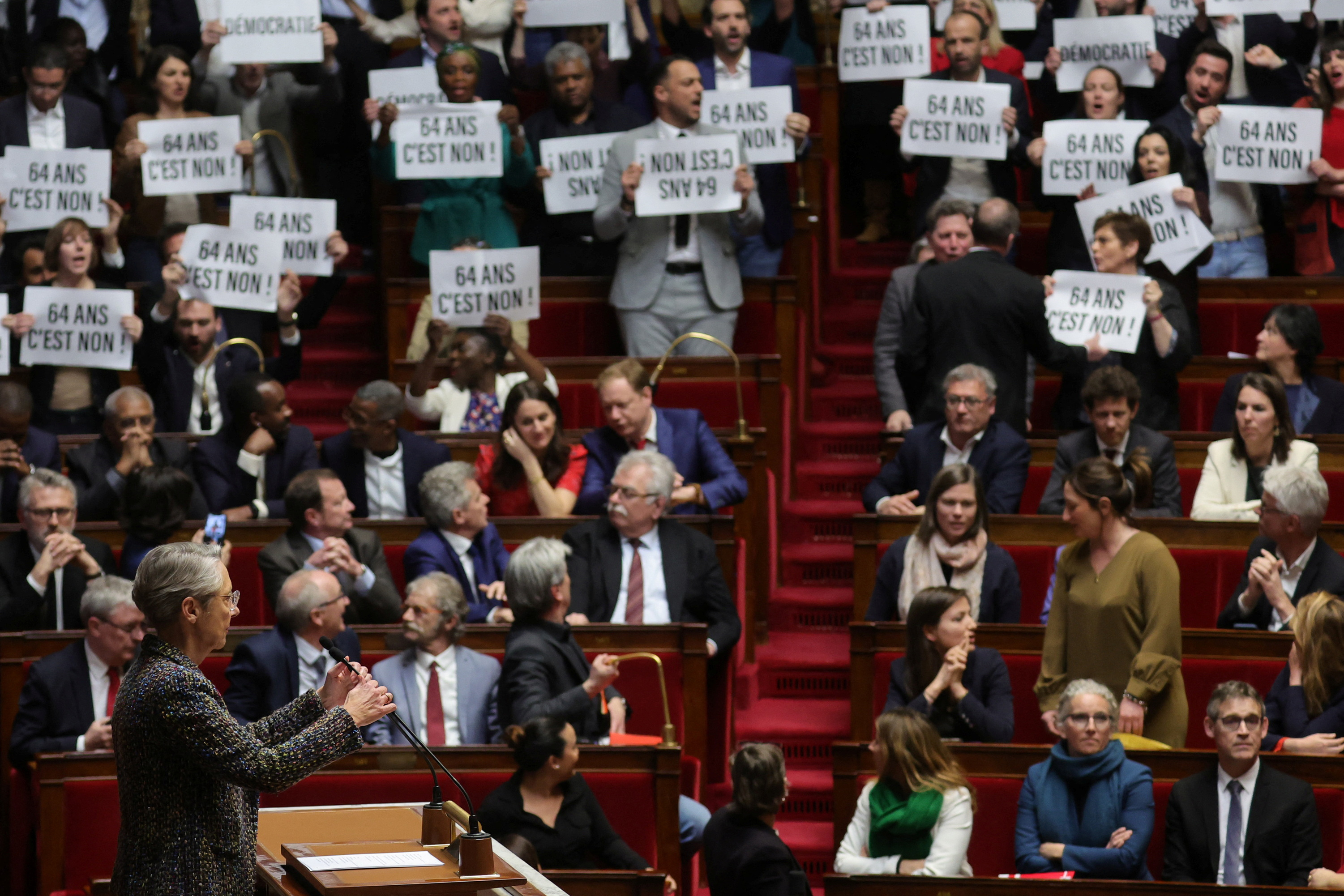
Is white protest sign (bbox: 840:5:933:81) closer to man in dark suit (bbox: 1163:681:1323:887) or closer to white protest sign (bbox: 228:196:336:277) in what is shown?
white protest sign (bbox: 228:196:336:277)

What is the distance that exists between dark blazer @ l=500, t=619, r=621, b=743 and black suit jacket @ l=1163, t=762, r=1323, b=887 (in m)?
1.35

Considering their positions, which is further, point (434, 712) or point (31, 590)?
point (31, 590)

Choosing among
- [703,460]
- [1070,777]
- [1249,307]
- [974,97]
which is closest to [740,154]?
[974,97]

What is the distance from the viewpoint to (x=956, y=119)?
7074 mm

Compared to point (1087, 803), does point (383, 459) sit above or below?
above

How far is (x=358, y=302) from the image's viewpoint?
315 inches

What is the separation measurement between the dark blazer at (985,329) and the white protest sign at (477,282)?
1317mm

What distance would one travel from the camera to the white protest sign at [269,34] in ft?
23.9

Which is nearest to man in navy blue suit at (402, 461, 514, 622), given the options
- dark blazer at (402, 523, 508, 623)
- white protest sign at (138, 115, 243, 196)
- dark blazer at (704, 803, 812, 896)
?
dark blazer at (402, 523, 508, 623)

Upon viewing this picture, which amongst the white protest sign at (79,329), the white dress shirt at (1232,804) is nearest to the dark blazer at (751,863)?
the white dress shirt at (1232,804)

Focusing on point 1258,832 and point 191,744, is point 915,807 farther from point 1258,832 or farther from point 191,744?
point 191,744

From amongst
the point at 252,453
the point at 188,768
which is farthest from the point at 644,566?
the point at 188,768

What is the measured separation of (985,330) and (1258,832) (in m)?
2.13

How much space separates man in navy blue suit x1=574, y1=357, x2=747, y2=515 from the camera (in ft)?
18.9
